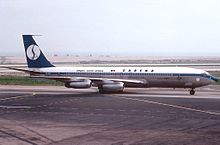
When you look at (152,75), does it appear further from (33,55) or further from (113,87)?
(33,55)

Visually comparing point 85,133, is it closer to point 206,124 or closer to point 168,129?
point 168,129

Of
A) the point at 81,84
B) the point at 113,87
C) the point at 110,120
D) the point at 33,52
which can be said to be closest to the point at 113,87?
the point at 113,87

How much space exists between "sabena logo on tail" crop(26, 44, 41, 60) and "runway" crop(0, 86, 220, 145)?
435 inches

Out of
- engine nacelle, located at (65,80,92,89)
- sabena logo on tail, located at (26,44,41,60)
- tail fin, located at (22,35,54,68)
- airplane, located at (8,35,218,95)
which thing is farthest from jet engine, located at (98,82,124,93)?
sabena logo on tail, located at (26,44,41,60)

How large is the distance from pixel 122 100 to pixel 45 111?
35.9 feet

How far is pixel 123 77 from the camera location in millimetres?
53875

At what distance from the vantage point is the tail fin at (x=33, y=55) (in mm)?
57062

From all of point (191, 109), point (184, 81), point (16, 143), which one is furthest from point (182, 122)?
point (184, 81)

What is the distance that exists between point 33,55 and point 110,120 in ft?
94.0

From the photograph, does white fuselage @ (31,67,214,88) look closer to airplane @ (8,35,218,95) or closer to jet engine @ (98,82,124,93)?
airplane @ (8,35,218,95)

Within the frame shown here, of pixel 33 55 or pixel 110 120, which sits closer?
pixel 110 120

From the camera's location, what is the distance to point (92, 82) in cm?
5359

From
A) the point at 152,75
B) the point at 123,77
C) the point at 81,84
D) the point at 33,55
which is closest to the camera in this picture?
the point at 81,84

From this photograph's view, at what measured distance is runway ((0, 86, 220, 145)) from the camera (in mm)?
24609
